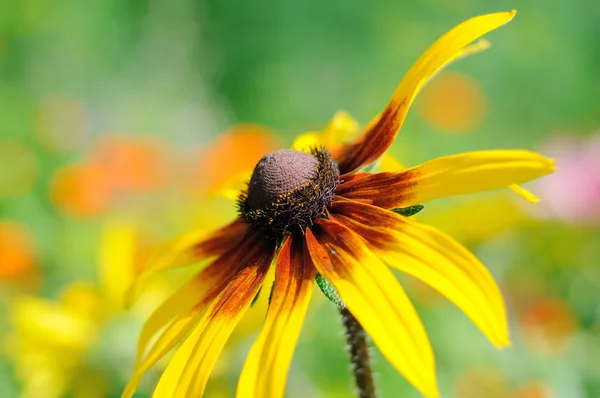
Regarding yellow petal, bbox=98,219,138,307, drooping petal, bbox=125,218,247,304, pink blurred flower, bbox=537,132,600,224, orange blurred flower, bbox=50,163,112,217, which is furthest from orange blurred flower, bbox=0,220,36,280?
pink blurred flower, bbox=537,132,600,224

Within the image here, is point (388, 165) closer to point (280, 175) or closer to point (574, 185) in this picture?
point (280, 175)

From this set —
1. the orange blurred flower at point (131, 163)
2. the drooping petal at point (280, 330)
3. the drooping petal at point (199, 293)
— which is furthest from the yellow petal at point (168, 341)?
the orange blurred flower at point (131, 163)

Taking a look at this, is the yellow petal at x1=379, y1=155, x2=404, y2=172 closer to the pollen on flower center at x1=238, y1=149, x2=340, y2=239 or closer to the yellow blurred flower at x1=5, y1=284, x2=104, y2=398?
the pollen on flower center at x1=238, y1=149, x2=340, y2=239

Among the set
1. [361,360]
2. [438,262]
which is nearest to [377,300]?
[438,262]

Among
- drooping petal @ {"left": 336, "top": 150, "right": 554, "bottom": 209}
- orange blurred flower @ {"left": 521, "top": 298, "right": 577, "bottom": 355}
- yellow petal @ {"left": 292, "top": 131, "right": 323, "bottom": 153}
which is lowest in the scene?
drooping petal @ {"left": 336, "top": 150, "right": 554, "bottom": 209}

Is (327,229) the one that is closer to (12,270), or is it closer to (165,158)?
(12,270)

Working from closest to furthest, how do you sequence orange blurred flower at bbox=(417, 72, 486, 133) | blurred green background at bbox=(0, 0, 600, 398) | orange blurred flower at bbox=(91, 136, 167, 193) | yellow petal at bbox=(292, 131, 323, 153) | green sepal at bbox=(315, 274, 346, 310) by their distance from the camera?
→ green sepal at bbox=(315, 274, 346, 310), yellow petal at bbox=(292, 131, 323, 153), blurred green background at bbox=(0, 0, 600, 398), orange blurred flower at bbox=(91, 136, 167, 193), orange blurred flower at bbox=(417, 72, 486, 133)

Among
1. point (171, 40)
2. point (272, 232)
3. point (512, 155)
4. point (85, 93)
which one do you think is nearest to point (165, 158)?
point (85, 93)
